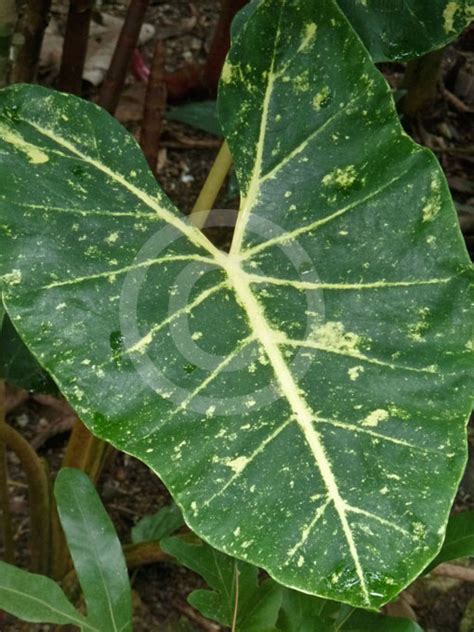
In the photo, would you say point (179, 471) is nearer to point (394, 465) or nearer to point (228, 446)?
point (228, 446)

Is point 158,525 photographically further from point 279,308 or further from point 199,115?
point 199,115

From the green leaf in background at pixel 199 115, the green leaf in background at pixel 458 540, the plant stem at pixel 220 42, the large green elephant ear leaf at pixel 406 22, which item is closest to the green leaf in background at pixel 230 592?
the green leaf in background at pixel 458 540

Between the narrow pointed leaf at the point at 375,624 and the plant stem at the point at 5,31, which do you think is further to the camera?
the plant stem at the point at 5,31

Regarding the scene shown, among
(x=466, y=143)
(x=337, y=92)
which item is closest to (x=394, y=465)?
(x=337, y=92)

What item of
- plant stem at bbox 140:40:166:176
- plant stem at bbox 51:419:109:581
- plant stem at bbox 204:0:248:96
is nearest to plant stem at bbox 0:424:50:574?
plant stem at bbox 51:419:109:581

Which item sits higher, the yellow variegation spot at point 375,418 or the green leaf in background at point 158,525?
the yellow variegation spot at point 375,418

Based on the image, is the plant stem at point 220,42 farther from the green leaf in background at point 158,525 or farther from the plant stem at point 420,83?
the green leaf in background at point 158,525

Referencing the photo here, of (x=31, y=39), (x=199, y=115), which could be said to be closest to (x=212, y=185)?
(x=31, y=39)

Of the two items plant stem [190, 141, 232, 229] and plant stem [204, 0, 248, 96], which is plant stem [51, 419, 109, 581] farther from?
plant stem [204, 0, 248, 96]
